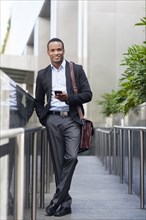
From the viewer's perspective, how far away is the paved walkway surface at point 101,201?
18.8 ft

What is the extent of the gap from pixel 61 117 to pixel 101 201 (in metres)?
1.90

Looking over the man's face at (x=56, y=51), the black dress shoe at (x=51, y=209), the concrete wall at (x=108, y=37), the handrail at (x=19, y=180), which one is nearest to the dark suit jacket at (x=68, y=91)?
the man's face at (x=56, y=51)

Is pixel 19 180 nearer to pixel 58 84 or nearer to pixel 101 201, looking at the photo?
pixel 58 84

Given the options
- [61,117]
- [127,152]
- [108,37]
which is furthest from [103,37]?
[61,117]

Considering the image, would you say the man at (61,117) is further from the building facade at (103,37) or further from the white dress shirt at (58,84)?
the building facade at (103,37)

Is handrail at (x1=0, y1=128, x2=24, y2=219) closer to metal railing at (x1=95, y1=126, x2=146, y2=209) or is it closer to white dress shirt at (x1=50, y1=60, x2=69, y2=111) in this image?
white dress shirt at (x1=50, y1=60, x2=69, y2=111)

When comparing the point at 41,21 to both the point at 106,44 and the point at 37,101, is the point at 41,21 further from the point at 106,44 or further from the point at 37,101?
the point at 37,101

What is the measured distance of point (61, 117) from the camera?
5562mm

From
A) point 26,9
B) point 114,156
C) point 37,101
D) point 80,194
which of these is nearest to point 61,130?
point 37,101

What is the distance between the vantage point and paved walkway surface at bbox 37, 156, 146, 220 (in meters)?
5.73

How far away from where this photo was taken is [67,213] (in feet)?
18.8

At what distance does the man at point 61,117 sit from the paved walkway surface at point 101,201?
0.39 metres

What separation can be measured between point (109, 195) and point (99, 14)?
15704 mm

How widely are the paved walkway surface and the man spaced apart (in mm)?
389
